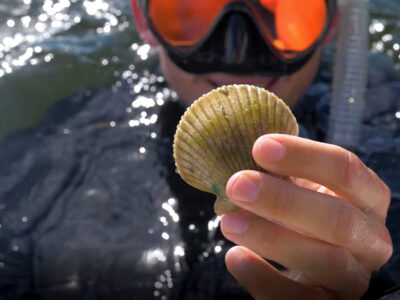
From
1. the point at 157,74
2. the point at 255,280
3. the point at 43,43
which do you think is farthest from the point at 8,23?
the point at 255,280

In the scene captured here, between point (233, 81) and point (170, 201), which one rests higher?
point (233, 81)

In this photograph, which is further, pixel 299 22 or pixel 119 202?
pixel 299 22

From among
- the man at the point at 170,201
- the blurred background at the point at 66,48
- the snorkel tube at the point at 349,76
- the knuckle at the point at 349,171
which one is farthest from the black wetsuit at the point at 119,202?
the knuckle at the point at 349,171

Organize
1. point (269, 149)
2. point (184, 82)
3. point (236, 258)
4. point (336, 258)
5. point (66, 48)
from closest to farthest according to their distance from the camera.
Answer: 1. point (269, 149)
2. point (336, 258)
3. point (236, 258)
4. point (184, 82)
5. point (66, 48)

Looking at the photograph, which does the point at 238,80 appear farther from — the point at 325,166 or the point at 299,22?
the point at 325,166

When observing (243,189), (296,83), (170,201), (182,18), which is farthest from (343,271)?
(182,18)

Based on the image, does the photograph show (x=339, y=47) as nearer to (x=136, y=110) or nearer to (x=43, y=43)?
(x=136, y=110)

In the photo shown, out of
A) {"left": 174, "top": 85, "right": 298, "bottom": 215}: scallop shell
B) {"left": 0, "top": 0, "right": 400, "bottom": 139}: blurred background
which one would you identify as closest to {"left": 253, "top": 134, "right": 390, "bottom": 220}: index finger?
{"left": 174, "top": 85, "right": 298, "bottom": 215}: scallop shell
